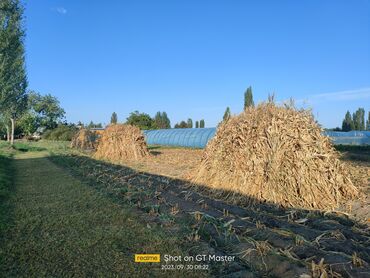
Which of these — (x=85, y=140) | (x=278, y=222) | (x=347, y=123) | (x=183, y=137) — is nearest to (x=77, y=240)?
(x=278, y=222)

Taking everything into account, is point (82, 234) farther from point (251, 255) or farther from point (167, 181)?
point (167, 181)

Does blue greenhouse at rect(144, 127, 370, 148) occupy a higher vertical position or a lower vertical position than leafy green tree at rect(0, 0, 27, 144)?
lower

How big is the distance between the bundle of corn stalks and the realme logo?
89.0 feet

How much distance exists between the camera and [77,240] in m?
4.81

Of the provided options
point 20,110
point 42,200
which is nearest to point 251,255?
point 42,200

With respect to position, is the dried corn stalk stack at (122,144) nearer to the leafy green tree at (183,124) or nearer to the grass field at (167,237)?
the grass field at (167,237)

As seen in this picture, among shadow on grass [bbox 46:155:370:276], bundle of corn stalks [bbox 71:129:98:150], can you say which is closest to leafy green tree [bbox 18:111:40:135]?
bundle of corn stalks [bbox 71:129:98:150]

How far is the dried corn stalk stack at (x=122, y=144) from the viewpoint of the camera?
20625mm

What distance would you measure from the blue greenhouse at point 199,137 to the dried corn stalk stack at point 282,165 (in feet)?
72.6

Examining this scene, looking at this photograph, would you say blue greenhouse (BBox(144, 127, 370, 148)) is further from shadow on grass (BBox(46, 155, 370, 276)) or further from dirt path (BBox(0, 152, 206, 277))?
dirt path (BBox(0, 152, 206, 277))

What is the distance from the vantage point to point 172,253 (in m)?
4.28

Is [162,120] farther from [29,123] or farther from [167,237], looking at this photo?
[167,237]

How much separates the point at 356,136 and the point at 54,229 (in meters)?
33.9

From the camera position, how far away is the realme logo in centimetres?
409
